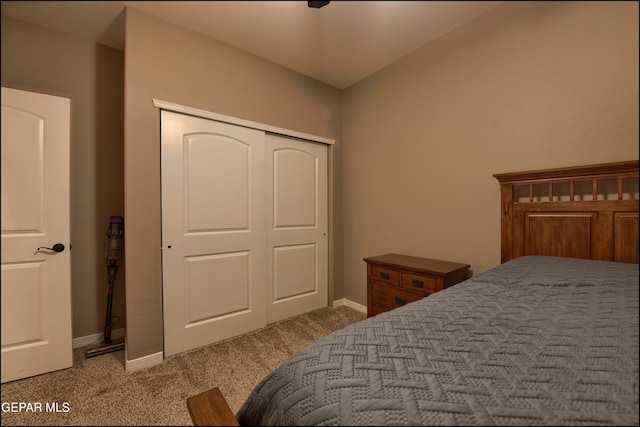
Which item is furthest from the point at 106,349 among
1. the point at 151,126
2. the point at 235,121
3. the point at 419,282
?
the point at 419,282

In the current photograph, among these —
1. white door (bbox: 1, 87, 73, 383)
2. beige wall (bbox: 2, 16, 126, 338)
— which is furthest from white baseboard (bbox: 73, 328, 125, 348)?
white door (bbox: 1, 87, 73, 383)

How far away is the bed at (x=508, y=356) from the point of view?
38 centimetres

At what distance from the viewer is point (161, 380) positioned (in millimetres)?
1343

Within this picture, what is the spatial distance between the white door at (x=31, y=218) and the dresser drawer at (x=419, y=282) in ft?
5.54

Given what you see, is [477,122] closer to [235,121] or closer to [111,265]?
[235,121]

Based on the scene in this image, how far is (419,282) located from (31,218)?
5.80ft

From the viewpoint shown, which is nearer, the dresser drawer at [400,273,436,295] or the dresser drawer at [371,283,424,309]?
the dresser drawer at [400,273,436,295]

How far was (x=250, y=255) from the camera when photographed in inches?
81.3

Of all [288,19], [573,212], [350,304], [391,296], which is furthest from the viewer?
[350,304]

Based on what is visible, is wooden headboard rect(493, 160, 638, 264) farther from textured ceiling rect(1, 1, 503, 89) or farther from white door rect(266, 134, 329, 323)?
white door rect(266, 134, 329, 323)

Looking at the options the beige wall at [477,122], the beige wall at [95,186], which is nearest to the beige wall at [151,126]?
the beige wall at [95,186]

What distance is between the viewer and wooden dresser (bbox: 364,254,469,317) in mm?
1621

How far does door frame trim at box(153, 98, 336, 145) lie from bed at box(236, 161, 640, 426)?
1.67 metres

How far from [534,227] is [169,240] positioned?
204 centimetres
